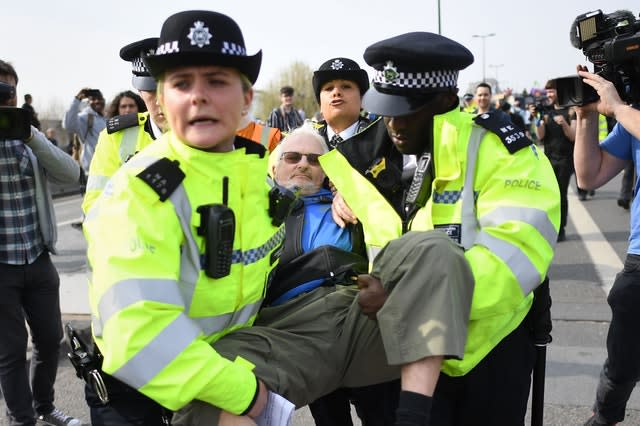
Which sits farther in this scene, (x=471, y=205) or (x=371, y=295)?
(x=471, y=205)

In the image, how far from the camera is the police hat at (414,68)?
2.25 meters

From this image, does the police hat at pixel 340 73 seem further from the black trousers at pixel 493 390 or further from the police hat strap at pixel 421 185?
the black trousers at pixel 493 390

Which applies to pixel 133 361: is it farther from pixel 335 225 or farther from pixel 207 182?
pixel 335 225

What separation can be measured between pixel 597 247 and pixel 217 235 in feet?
24.2

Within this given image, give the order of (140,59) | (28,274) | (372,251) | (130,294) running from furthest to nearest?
(28,274) → (140,59) → (372,251) → (130,294)

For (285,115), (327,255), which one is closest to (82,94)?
(285,115)

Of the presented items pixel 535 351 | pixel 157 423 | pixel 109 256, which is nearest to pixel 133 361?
pixel 109 256

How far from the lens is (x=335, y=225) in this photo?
2.75 metres

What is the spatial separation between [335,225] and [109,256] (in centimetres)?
123

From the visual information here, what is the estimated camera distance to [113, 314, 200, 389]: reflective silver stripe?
1.64 metres

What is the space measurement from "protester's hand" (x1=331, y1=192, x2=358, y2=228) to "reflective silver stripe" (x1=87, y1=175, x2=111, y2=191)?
118 cm

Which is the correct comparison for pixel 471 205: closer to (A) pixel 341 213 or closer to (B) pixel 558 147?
(A) pixel 341 213

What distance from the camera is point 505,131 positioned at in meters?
2.21

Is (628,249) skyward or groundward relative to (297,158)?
groundward
